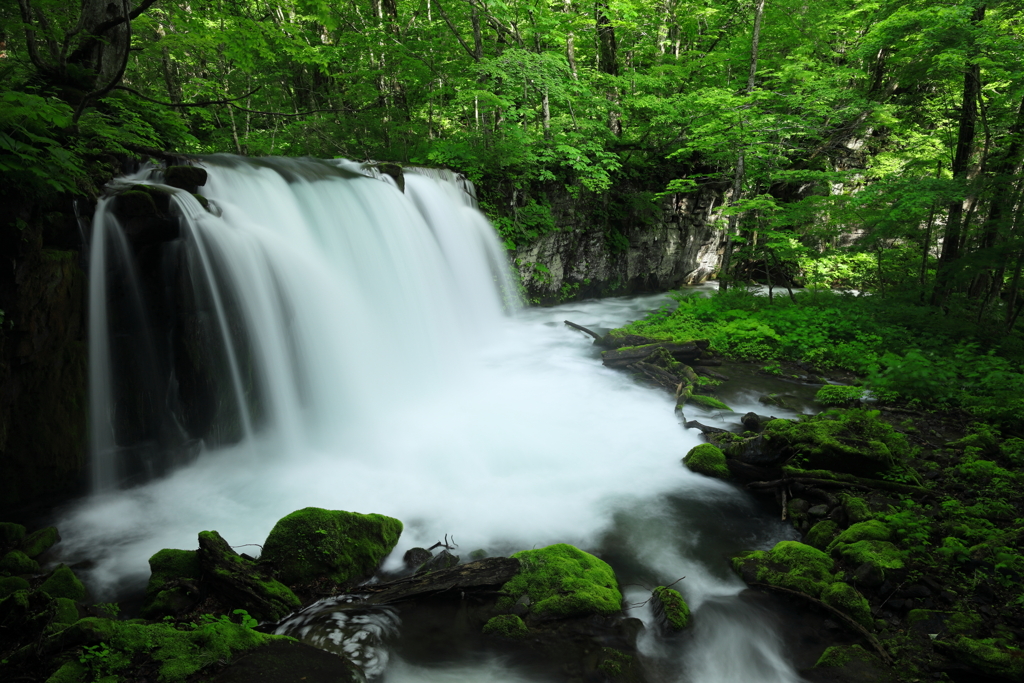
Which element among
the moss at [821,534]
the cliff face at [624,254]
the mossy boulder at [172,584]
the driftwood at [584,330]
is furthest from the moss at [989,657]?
the cliff face at [624,254]

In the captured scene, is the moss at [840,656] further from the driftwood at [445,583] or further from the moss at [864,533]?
the driftwood at [445,583]

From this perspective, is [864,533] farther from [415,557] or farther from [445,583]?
[415,557]

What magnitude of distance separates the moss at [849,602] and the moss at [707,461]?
1.89 m

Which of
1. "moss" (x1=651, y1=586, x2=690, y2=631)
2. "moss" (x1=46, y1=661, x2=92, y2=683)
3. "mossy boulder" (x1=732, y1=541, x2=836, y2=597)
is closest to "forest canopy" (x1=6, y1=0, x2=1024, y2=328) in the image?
"moss" (x1=46, y1=661, x2=92, y2=683)

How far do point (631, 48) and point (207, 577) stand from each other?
17047mm

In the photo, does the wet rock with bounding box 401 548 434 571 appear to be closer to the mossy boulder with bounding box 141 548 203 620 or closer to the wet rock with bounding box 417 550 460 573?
the wet rock with bounding box 417 550 460 573

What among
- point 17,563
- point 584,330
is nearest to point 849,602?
point 17,563

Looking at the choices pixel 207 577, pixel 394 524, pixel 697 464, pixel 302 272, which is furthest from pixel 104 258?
pixel 697 464

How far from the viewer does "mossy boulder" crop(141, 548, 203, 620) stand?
3.42 m

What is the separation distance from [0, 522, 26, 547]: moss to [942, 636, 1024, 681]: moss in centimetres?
689

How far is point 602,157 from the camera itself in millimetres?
13281

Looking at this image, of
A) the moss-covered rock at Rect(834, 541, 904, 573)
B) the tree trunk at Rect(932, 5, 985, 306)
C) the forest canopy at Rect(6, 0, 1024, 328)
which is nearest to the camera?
the moss-covered rock at Rect(834, 541, 904, 573)

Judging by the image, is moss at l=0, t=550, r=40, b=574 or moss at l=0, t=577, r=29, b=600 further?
moss at l=0, t=550, r=40, b=574

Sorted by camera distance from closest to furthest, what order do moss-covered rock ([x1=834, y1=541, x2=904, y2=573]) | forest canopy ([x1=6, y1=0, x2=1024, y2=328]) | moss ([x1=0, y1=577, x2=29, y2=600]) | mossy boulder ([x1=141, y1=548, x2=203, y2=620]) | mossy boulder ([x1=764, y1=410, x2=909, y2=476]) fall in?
moss ([x1=0, y1=577, x2=29, y2=600]), mossy boulder ([x1=141, y1=548, x2=203, y2=620]), moss-covered rock ([x1=834, y1=541, x2=904, y2=573]), mossy boulder ([x1=764, y1=410, x2=909, y2=476]), forest canopy ([x1=6, y1=0, x2=1024, y2=328])
